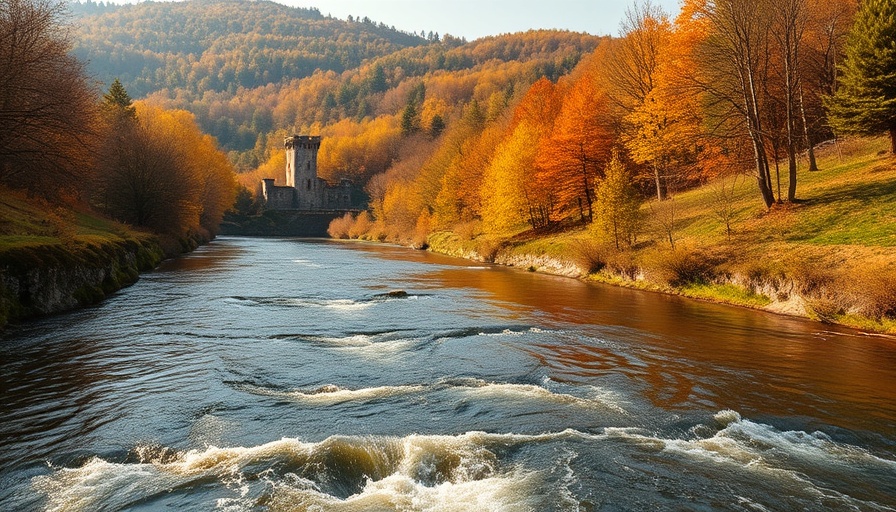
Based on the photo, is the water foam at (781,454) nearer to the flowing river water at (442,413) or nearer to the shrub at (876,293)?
the flowing river water at (442,413)

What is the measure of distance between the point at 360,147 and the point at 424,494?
159 m

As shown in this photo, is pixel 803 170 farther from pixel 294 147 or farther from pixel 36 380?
pixel 294 147

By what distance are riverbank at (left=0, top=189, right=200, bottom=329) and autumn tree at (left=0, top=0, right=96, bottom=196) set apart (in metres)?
2.07

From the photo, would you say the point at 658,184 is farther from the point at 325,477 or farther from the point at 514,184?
the point at 325,477

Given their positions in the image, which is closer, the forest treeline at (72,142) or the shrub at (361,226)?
the forest treeline at (72,142)

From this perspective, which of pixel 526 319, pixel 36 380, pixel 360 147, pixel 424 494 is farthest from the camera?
pixel 360 147

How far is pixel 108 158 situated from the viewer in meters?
42.8

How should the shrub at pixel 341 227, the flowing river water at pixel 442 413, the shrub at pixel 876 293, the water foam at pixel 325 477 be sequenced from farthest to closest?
1. the shrub at pixel 341 227
2. the shrub at pixel 876 293
3. the flowing river water at pixel 442 413
4. the water foam at pixel 325 477

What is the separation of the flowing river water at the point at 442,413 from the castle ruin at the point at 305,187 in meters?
124

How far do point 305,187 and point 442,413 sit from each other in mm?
139944

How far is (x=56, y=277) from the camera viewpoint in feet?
70.5

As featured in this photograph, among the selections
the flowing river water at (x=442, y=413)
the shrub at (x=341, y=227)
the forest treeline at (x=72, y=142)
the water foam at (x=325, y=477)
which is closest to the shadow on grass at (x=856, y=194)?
the flowing river water at (x=442, y=413)

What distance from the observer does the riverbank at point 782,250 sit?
2031cm

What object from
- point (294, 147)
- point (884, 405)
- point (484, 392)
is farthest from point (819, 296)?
point (294, 147)
